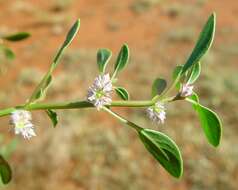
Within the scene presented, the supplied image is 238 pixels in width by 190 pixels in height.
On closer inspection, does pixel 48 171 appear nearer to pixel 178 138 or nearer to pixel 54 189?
pixel 54 189

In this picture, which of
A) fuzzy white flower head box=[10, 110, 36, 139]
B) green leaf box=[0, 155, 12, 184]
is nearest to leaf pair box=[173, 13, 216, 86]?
fuzzy white flower head box=[10, 110, 36, 139]

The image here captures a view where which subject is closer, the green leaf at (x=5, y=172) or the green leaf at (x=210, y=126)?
the green leaf at (x=210, y=126)

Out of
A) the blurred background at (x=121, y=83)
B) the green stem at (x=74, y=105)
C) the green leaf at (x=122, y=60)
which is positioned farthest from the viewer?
the blurred background at (x=121, y=83)

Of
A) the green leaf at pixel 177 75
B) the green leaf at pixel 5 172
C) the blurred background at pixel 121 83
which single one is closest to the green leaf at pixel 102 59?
the green leaf at pixel 177 75

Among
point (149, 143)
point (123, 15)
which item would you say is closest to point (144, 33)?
point (123, 15)

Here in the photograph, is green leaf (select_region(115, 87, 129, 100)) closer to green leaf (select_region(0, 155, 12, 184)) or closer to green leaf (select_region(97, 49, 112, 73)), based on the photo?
green leaf (select_region(97, 49, 112, 73))

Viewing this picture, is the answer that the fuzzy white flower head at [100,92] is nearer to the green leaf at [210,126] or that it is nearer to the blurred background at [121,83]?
the green leaf at [210,126]

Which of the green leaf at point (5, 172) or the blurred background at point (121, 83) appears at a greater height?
the blurred background at point (121, 83)

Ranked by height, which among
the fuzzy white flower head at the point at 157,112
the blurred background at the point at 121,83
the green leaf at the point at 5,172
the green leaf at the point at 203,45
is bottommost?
the fuzzy white flower head at the point at 157,112
